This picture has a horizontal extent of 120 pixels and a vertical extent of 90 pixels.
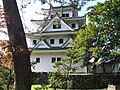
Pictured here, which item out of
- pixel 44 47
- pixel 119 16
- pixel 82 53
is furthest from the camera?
pixel 44 47

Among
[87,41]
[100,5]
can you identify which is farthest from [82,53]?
[100,5]

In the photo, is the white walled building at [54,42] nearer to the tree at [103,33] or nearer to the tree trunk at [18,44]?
the tree at [103,33]

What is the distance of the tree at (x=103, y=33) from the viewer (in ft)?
102

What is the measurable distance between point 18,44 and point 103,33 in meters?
25.2

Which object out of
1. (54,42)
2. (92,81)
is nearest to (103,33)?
(92,81)

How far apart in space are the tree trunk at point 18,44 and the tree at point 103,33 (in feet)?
79.2

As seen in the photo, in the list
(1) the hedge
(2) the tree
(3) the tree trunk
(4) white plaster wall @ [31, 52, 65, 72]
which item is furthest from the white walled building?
(3) the tree trunk

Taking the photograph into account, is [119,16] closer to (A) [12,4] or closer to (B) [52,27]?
(B) [52,27]

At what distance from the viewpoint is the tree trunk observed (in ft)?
22.7

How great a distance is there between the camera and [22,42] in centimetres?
714

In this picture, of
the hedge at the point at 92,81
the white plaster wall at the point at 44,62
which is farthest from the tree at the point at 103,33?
the white plaster wall at the point at 44,62

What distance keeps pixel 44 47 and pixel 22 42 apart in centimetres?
3548

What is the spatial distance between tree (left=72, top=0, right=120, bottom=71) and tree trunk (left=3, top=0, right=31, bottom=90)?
79.2ft

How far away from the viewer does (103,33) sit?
104ft
